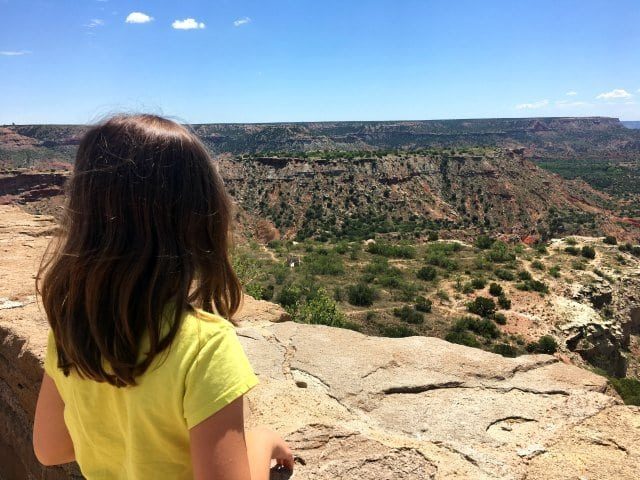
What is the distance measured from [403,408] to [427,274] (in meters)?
21.8

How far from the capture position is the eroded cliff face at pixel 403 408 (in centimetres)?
224

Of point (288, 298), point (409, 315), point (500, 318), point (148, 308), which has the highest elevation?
point (148, 308)

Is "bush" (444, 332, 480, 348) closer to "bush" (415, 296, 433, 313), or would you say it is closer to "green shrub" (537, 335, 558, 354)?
"green shrub" (537, 335, 558, 354)

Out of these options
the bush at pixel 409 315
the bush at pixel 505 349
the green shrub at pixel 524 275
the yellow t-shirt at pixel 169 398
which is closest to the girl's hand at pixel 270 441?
the yellow t-shirt at pixel 169 398

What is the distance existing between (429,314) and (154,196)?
18.5 m

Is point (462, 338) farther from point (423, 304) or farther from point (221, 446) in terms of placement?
point (221, 446)

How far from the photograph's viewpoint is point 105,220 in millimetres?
1226

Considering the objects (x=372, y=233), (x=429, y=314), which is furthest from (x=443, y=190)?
(x=429, y=314)

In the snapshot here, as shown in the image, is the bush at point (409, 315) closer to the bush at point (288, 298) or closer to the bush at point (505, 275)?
the bush at point (288, 298)

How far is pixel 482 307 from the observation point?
19.3 meters

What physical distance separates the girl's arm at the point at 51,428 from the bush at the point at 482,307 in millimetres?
18924

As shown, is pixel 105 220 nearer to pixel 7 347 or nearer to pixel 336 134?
pixel 7 347

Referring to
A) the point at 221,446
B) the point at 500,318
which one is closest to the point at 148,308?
the point at 221,446

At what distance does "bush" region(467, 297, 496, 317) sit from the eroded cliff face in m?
16.5
